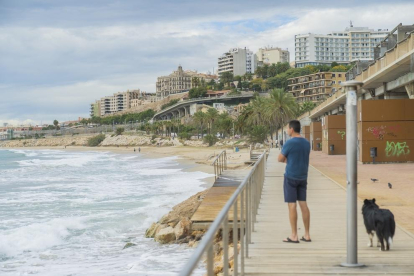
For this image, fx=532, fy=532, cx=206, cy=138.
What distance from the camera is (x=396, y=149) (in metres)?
25.3

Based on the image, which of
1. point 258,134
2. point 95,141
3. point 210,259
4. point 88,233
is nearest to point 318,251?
point 210,259

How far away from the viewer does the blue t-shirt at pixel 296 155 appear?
6559 mm

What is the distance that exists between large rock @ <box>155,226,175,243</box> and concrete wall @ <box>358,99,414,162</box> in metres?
14.8

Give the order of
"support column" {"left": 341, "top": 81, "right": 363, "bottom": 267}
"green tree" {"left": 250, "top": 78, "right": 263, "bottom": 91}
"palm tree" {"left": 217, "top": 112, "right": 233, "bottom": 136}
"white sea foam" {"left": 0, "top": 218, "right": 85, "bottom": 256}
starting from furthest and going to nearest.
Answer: "green tree" {"left": 250, "top": 78, "right": 263, "bottom": 91} → "palm tree" {"left": 217, "top": 112, "right": 233, "bottom": 136} → "white sea foam" {"left": 0, "top": 218, "right": 85, "bottom": 256} → "support column" {"left": 341, "top": 81, "right": 363, "bottom": 267}

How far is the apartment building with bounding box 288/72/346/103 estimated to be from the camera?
133075 millimetres

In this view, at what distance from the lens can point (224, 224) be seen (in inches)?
160

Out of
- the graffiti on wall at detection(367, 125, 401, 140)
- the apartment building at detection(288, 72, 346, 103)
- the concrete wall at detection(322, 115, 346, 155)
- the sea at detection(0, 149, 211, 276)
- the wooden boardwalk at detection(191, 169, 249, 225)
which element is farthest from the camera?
the apartment building at detection(288, 72, 346, 103)

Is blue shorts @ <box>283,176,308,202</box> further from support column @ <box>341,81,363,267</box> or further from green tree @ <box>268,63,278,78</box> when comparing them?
green tree @ <box>268,63,278,78</box>

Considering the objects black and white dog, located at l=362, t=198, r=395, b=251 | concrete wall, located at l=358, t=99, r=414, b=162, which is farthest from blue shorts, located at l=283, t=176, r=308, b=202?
concrete wall, located at l=358, t=99, r=414, b=162

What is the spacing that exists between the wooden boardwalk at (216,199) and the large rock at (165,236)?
3.47 feet

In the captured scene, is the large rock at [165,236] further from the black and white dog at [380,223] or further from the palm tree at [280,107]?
the palm tree at [280,107]

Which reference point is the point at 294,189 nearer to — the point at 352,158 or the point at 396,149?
the point at 352,158

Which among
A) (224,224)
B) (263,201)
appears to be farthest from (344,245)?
(263,201)

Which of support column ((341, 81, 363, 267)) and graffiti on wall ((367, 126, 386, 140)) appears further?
graffiti on wall ((367, 126, 386, 140))
